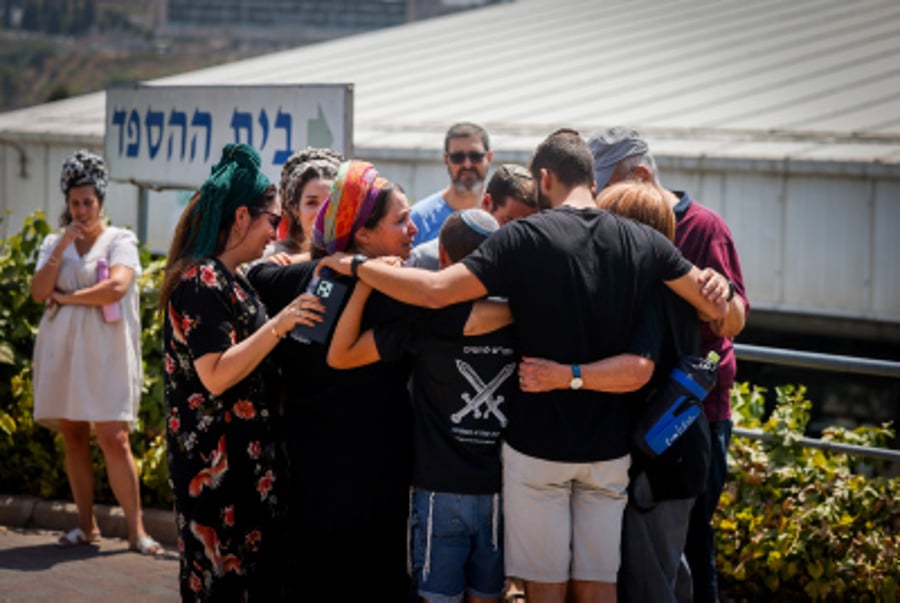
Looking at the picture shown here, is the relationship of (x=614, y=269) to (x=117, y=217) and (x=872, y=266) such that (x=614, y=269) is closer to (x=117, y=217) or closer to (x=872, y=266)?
(x=872, y=266)

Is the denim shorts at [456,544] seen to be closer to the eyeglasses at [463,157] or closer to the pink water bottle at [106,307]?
the eyeglasses at [463,157]

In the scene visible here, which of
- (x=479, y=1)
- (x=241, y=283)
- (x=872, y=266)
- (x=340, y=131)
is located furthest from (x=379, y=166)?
(x=479, y=1)

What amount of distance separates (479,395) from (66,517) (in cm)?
460

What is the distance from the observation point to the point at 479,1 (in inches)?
→ 3460

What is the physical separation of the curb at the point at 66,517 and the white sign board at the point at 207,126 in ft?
7.27

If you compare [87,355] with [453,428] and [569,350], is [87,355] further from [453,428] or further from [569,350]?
[569,350]

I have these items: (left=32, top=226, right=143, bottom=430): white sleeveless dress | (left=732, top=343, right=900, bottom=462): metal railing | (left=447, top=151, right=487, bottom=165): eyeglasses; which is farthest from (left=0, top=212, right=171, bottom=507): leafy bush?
(left=732, top=343, right=900, bottom=462): metal railing

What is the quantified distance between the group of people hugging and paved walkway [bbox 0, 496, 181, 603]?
2381 mm

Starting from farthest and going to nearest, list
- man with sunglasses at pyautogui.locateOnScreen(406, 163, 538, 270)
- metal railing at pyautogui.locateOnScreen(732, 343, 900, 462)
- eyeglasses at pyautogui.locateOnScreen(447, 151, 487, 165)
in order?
eyeglasses at pyautogui.locateOnScreen(447, 151, 487, 165), metal railing at pyautogui.locateOnScreen(732, 343, 900, 462), man with sunglasses at pyautogui.locateOnScreen(406, 163, 538, 270)

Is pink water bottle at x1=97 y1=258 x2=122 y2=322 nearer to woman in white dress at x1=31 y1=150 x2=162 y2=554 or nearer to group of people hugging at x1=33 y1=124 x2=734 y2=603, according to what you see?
woman in white dress at x1=31 y1=150 x2=162 y2=554

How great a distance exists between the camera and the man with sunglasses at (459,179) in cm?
643

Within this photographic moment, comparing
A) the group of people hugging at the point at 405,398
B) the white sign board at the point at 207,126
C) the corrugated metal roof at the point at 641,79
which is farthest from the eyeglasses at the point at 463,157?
the corrugated metal roof at the point at 641,79

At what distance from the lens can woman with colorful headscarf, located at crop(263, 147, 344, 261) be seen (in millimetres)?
5227

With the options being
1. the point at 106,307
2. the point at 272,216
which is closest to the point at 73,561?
the point at 106,307
